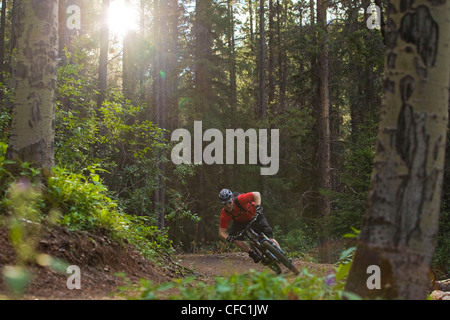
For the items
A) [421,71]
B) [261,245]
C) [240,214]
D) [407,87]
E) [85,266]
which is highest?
[421,71]

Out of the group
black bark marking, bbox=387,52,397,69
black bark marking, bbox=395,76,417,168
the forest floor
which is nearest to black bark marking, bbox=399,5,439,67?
black bark marking, bbox=387,52,397,69

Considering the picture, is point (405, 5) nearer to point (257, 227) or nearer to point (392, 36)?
point (392, 36)

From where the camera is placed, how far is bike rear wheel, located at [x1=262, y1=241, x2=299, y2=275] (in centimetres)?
855

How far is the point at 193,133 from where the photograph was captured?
76.0 feet

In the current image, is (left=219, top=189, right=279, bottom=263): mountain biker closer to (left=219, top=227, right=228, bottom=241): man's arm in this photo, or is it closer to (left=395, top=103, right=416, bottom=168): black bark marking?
(left=219, top=227, right=228, bottom=241): man's arm

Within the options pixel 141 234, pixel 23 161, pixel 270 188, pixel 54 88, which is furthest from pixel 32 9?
pixel 270 188

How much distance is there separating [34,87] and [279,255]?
553cm

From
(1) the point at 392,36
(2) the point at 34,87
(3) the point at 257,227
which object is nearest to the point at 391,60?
(1) the point at 392,36

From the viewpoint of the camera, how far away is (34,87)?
6.34m

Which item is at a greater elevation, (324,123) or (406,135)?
(324,123)

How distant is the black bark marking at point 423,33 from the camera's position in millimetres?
3670

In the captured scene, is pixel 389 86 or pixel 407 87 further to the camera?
pixel 389 86

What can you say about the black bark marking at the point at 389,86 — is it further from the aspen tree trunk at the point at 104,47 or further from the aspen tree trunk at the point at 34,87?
the aspen tree trunk at the point at 104,47

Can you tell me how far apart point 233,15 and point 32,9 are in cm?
2860
